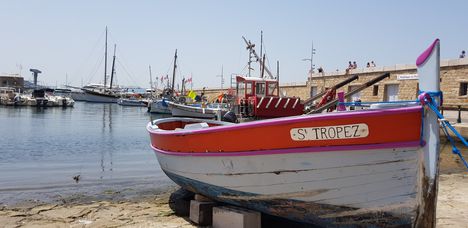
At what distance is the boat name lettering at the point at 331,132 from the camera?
175 inches

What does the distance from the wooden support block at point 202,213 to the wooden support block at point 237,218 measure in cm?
29

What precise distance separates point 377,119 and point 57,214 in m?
5.43

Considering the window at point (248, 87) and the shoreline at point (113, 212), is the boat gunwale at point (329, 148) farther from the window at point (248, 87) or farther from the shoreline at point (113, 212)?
the window at point (248, 87)

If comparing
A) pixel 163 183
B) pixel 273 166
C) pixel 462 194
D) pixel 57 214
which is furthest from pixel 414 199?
pixel 163 183

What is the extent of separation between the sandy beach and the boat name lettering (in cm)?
253

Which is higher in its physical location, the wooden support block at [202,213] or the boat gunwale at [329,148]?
the boat gunwale at [329,148]

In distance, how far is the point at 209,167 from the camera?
593 centimetres

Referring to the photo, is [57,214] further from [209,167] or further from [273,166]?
[273,166]

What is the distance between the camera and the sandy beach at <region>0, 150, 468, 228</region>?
21.0 ft

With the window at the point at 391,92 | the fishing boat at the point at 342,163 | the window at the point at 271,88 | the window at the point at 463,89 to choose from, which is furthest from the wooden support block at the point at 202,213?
the window at the point at 391,92

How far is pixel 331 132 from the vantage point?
14.9ft

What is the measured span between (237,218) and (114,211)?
265cm

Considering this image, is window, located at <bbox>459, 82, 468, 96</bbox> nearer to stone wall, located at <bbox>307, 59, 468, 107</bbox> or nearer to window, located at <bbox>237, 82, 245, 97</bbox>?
stone wall, located at <bbox>307, 59, 468, 107</bbox>

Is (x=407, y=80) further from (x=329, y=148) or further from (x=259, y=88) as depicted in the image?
(x=329, y=148)
